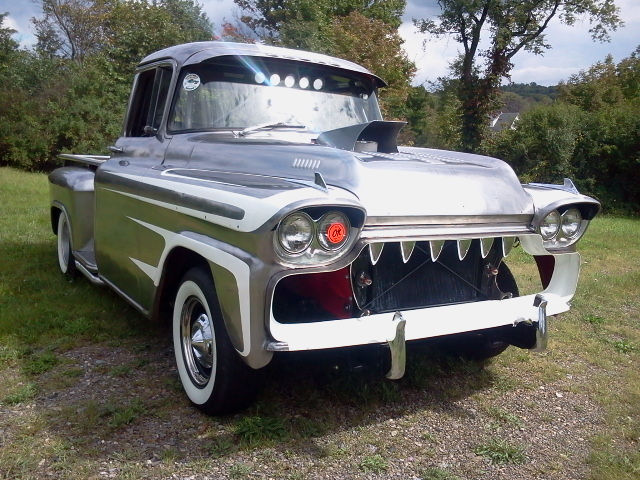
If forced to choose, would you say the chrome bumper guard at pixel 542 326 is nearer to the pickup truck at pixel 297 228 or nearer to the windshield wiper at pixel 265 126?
A: the pickup truck at pixel 297 228

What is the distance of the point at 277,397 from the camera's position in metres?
3.19

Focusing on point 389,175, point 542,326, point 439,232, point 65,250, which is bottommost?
point 65,250

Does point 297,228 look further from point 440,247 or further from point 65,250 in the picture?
point 65,250

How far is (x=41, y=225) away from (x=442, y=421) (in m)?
7.22

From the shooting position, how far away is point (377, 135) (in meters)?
3.50

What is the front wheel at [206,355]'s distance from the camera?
272cm

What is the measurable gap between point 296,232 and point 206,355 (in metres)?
0.96

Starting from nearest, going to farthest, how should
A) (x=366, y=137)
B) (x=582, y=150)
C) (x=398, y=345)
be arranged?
(x=398, y=345), (x=366, y=137), (x=582, y=150)

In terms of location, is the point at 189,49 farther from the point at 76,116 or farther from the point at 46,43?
the point at 46,43

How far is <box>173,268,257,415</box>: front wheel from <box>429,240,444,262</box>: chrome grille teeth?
1.01 metres

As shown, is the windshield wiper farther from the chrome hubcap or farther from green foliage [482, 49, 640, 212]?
green foliage [482, 49, 640, 212]

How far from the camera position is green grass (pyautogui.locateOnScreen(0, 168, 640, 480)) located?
2646 mm

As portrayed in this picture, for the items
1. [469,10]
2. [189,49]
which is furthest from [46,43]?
[189,49]

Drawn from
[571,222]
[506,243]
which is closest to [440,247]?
[506,243]
